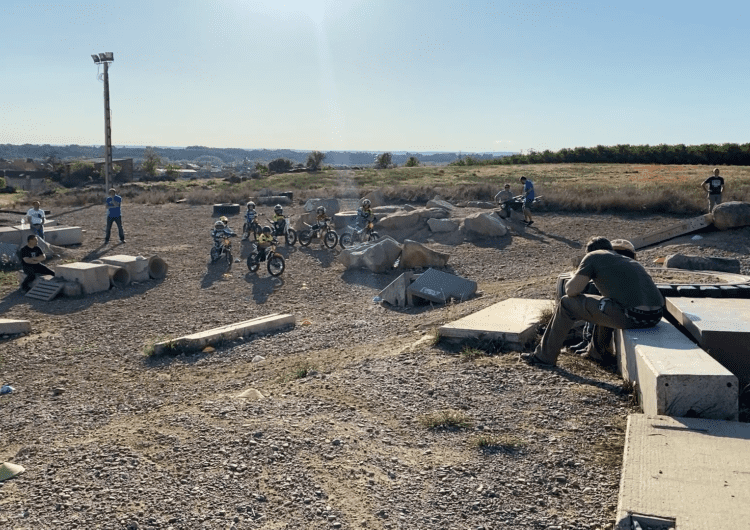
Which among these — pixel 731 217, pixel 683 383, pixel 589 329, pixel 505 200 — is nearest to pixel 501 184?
pixel 505 200

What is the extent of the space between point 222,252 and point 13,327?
6363 mm

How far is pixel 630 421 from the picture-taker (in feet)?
16.9

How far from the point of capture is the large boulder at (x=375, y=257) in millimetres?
15430

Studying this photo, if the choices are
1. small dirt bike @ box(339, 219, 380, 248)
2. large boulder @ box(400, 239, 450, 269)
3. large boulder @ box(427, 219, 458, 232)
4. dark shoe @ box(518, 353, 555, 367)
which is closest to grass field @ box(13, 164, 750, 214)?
large boulder @ box(427, 219, 458, 232)

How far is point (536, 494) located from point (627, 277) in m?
2.64

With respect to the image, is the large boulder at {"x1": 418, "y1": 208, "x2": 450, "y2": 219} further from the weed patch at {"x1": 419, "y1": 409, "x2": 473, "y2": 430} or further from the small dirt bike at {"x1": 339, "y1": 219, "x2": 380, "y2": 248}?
the weed patch at {"x1": 419, "y1": 409, "x2": 473, "y2": 430}

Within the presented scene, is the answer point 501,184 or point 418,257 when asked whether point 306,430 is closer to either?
point 418,257

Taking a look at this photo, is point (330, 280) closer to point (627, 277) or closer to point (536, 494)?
point (627, 277)

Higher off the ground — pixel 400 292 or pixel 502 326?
pixel 502 326

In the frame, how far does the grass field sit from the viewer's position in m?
23.1

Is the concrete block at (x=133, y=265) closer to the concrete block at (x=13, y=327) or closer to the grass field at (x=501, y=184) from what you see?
the concrete block at (x=13, y=327)

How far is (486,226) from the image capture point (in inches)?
765

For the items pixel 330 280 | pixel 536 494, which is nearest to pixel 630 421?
pixel 536 494

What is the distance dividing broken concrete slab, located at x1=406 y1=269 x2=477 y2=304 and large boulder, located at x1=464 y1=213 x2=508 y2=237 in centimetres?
723
